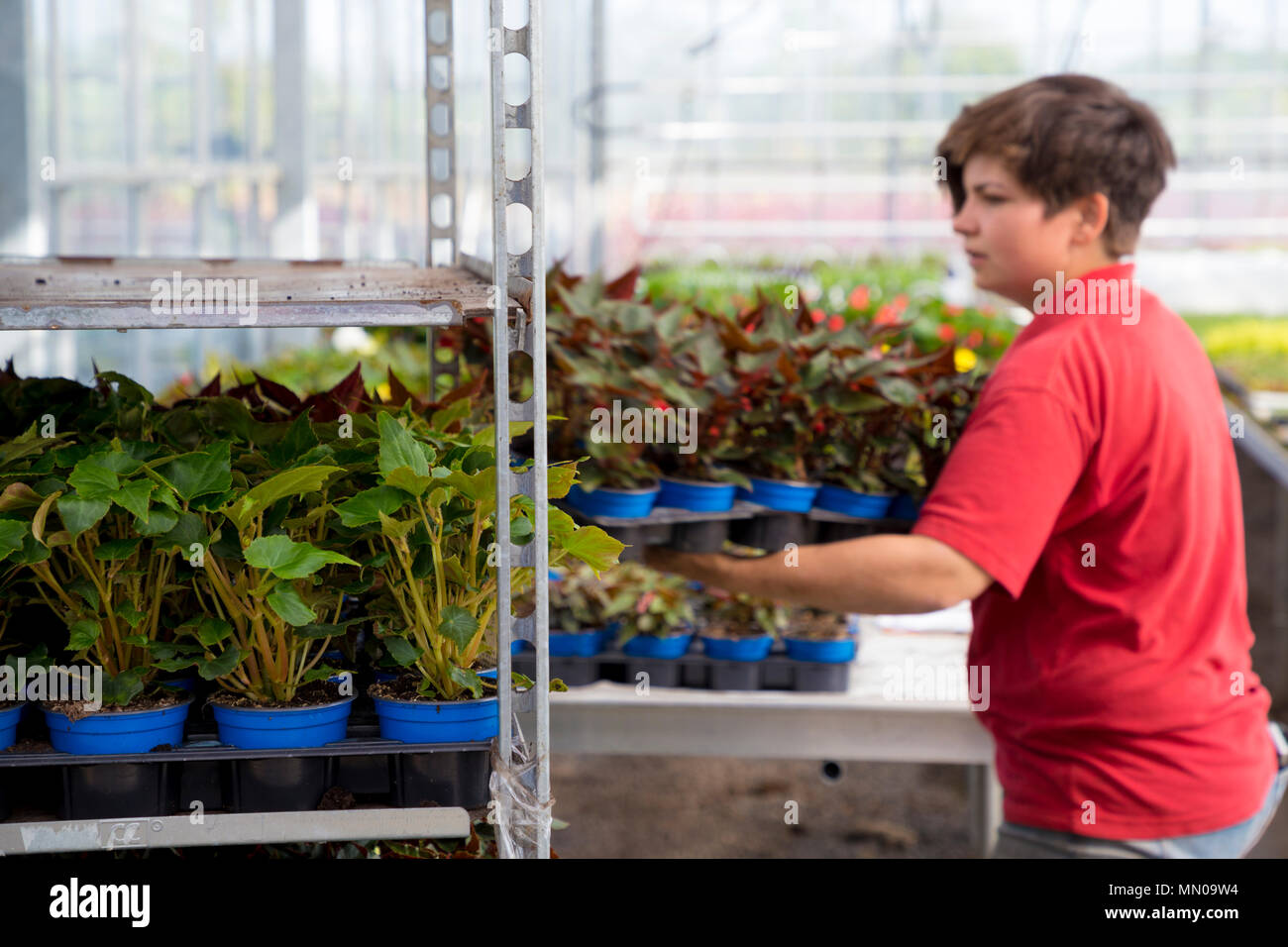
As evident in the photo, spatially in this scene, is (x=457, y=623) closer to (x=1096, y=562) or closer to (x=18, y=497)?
(x=18, y=497)

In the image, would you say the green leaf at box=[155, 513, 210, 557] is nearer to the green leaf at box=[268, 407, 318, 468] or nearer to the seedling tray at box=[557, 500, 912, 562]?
the green leaf at box=[268, 407, 318, 468]

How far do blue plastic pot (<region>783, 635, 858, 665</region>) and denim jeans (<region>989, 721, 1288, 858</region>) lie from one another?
708 mm

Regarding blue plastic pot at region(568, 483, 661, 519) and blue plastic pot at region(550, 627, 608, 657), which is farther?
blue plastic pot at region(550, 627, 608, 657)

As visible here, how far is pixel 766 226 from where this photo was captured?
12.2m

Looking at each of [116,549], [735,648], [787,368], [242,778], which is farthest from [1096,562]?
[116,549]

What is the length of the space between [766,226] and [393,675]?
11.3 meters

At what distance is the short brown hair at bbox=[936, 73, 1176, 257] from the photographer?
5.75ft

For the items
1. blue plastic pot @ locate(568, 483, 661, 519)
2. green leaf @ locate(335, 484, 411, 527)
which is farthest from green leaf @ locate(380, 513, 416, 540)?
blue plastic pot @ locate(568, 483, 661, 519)

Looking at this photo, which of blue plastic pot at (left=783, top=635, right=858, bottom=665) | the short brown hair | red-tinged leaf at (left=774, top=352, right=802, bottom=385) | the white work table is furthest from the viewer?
blue plastic pot at (left=783, top=635, right=858, bottom=665)

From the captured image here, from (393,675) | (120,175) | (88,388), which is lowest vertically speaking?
(393,675)

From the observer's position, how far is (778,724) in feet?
7.63

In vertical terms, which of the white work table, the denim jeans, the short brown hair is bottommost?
the white work table
